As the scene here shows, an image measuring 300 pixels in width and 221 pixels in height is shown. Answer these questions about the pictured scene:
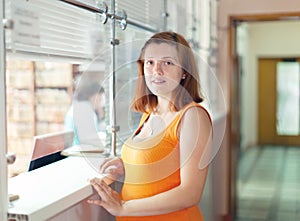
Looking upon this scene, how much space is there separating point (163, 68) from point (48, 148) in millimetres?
730

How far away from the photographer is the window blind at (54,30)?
4.83ft

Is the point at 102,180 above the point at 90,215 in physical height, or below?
above

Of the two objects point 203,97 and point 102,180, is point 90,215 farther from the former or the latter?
point 203,97

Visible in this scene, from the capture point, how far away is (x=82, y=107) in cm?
197

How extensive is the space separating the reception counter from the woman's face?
440 mm

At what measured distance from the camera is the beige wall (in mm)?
4305

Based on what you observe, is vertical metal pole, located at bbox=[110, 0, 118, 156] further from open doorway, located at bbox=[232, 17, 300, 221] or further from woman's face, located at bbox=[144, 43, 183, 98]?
open doorway, located at bbox=[232, 17, 300, 221]

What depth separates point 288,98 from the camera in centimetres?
1042

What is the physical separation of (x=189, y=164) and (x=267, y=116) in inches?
366

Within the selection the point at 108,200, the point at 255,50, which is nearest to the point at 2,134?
the point at 108,200

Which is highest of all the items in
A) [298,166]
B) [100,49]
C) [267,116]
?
[100,49]

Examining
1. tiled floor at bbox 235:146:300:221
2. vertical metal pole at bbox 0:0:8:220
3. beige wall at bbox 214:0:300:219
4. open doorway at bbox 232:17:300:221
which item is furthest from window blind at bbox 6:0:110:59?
open doorway at bbox 232:17:300:221

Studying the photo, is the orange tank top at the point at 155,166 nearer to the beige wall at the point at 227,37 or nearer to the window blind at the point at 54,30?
the window blind at the point at 54,30

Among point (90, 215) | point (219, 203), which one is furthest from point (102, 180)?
point (219, 203)
